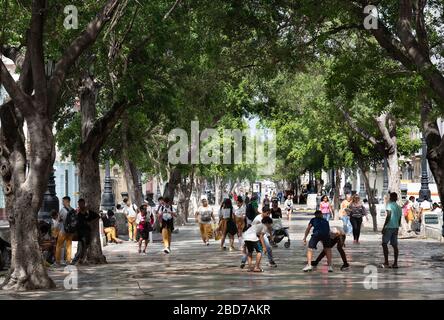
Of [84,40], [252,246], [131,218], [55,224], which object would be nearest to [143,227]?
[55,224]

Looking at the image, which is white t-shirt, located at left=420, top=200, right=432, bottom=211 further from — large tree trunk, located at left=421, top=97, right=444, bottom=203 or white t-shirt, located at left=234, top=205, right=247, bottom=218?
large tree trunk, located at left=421, top=97, right=444, bottom=203

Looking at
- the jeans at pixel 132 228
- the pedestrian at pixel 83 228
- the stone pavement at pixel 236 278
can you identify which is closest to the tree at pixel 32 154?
the stone pavement at pixel 236 278

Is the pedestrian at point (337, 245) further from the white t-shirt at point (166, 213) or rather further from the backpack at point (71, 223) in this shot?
the white t-shirt at point (166, 213)

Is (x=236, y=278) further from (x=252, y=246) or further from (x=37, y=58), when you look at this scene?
(x=37, y=58)

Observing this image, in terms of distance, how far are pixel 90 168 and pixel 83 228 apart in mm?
1585

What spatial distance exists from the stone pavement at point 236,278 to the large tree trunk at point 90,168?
0.58 meters

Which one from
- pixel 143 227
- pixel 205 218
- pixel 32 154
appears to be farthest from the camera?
pixel 205 218

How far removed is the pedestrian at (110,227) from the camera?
3306 centimetres

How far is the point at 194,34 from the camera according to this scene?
25.8m

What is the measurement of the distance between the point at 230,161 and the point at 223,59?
3523cm

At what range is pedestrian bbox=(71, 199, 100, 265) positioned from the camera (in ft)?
76.6

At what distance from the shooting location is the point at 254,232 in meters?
20.9

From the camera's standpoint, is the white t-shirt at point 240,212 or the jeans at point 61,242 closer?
the jeans at point 61,242
